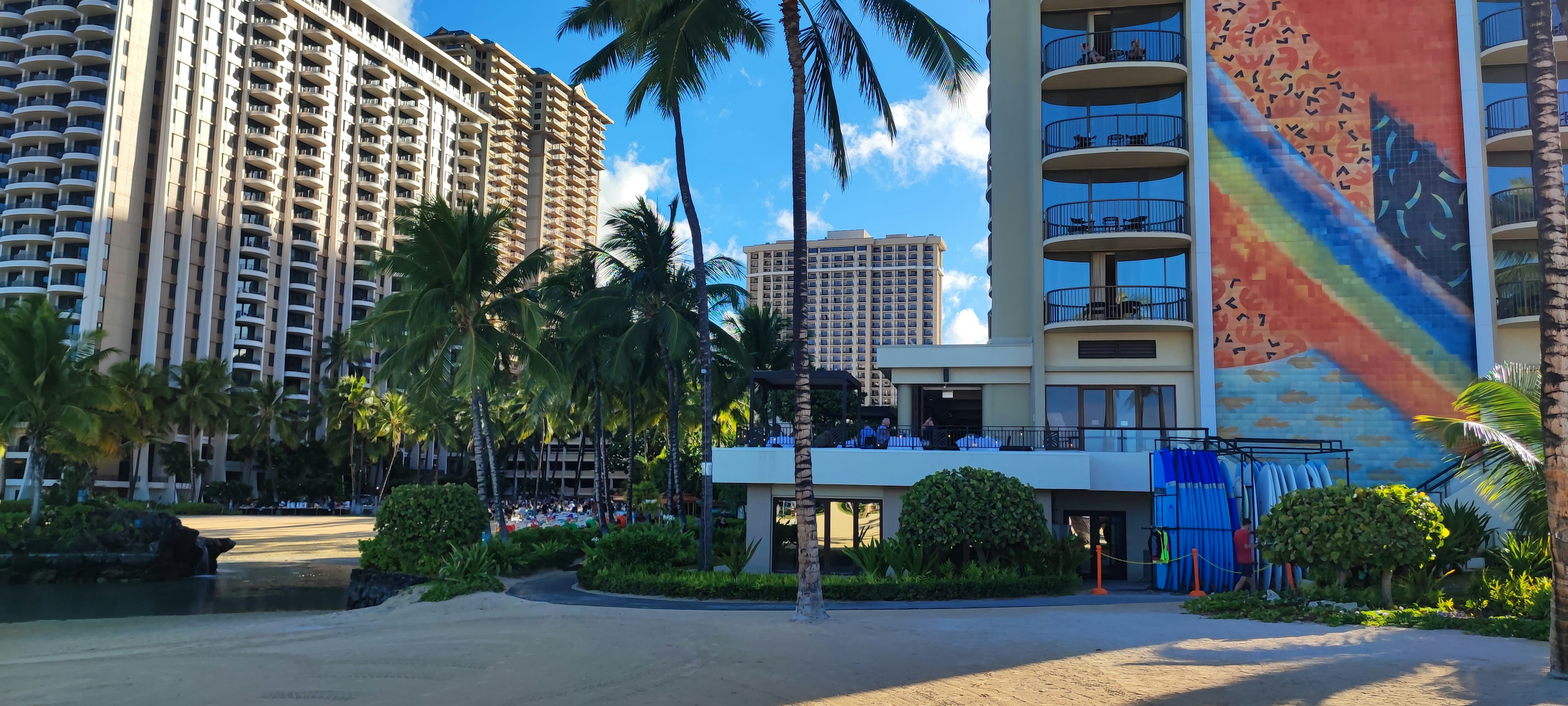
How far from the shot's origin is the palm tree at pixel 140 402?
4688 centimetres

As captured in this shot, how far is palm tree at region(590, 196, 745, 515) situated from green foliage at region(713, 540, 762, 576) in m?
5.56

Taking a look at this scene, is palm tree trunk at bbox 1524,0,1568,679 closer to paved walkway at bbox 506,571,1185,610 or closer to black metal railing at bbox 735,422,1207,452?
paved walkway at bbox 506,571,1185,610

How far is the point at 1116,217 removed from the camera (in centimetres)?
2817

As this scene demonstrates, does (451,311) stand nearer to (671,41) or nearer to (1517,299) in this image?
(671,41)

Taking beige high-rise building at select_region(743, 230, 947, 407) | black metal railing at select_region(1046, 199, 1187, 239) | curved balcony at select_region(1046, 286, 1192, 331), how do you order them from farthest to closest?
beige high-rise building at select_region(743, 230, 947, 407) < black metal railing at select_region(1046, 199, 1187, 239) < curved balcony at select_region(1046, 286, 1192, 331)

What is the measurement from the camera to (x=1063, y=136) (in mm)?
28625

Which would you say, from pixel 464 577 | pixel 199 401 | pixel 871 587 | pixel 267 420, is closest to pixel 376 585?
pixel 464 577

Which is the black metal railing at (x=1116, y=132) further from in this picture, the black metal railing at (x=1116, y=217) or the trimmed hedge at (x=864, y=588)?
the trimmed hedge at (x=864, y=588)

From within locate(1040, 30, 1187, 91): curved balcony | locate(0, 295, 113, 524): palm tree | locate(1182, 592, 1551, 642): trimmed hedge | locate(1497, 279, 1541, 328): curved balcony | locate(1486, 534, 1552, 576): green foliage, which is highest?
Result: locate(1040, 30, 1187, 91): curved balcony

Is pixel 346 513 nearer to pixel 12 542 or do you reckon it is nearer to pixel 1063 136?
pixel 12 542

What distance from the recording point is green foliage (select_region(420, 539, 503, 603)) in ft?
62.8

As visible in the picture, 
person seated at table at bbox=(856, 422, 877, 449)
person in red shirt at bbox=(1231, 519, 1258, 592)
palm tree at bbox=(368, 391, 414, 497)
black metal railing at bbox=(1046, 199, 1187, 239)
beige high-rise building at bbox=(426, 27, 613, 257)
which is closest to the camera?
person in red shirt at bbox=(1231, 519, 1258, 592)

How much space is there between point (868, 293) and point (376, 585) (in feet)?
427

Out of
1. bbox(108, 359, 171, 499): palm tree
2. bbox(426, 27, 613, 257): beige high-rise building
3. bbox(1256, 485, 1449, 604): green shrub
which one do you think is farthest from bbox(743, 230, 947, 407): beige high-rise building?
bbox(1256, 485, 1449, 604): green shrub
